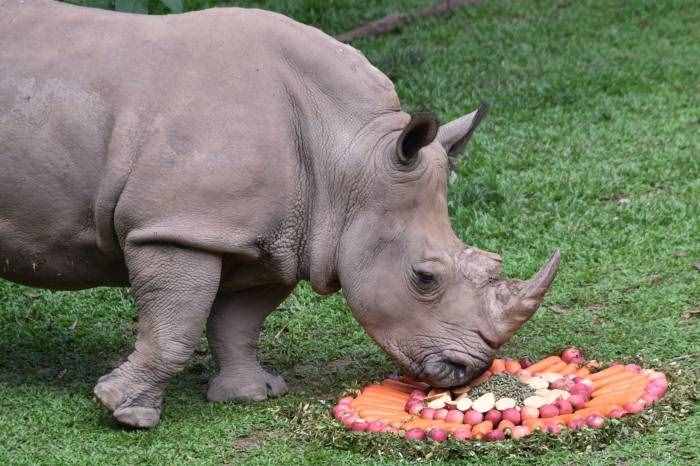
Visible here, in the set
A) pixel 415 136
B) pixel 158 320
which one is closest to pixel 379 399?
pixel 158 320

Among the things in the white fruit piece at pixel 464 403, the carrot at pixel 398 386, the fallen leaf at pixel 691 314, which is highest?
the white fruit piece at pixel 464 403

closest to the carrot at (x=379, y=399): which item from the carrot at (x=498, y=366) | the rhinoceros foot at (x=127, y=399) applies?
the carrot at (x=498, y=366)

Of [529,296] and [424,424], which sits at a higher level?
[529,296]

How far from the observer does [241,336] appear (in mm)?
6785

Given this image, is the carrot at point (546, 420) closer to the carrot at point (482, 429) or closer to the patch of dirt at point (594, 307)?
the carrot at point (482, 429)

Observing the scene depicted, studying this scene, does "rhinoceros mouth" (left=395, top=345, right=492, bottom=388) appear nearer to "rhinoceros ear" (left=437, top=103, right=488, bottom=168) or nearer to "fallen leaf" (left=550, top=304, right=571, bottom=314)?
"rhinoceros ear" (left=437, top=103, right=488, bottom=168)

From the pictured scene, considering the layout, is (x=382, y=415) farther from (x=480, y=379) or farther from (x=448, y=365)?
(x=480, y=379)

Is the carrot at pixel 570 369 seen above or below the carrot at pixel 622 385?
below

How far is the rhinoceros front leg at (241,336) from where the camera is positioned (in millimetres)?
6711

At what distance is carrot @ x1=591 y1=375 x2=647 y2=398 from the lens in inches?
242

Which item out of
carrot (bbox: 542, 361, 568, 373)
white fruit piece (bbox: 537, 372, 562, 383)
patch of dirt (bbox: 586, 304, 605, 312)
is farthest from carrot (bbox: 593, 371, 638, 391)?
patch of dirt (bbox: 586, 304, 605, 312)

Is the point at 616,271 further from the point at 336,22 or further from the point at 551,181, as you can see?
the point at 336,22

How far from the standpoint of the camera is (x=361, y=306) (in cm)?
622

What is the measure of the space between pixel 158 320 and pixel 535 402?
1.76 meters
